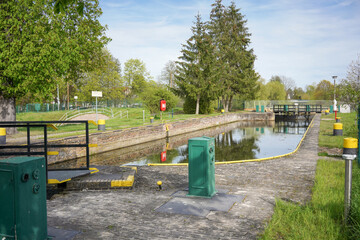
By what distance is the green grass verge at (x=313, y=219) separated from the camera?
4131mm

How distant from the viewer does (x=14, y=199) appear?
3584mm

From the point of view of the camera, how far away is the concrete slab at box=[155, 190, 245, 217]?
5289 millimetres

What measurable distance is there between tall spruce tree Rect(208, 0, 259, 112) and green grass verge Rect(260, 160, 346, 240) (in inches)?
1656

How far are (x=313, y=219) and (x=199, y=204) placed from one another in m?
1.92

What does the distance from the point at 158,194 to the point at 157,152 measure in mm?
11991

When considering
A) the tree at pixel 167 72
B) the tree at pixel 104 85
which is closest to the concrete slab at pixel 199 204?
the tree at pixel 104 85

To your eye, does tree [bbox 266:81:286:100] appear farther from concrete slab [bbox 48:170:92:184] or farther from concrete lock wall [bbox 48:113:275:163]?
concrete slab [bbox 48:170:92:184]

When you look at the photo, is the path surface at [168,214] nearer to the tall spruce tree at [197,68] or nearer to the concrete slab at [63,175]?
the concrete slab at [63,175]

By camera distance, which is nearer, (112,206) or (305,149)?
(112,206)

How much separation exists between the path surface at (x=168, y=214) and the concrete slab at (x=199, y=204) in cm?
13

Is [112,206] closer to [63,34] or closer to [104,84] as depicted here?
[63,34]

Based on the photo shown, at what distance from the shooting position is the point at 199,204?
5.64 m

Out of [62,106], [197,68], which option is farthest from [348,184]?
[62,106]

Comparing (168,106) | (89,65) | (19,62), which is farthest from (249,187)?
(168,106)
